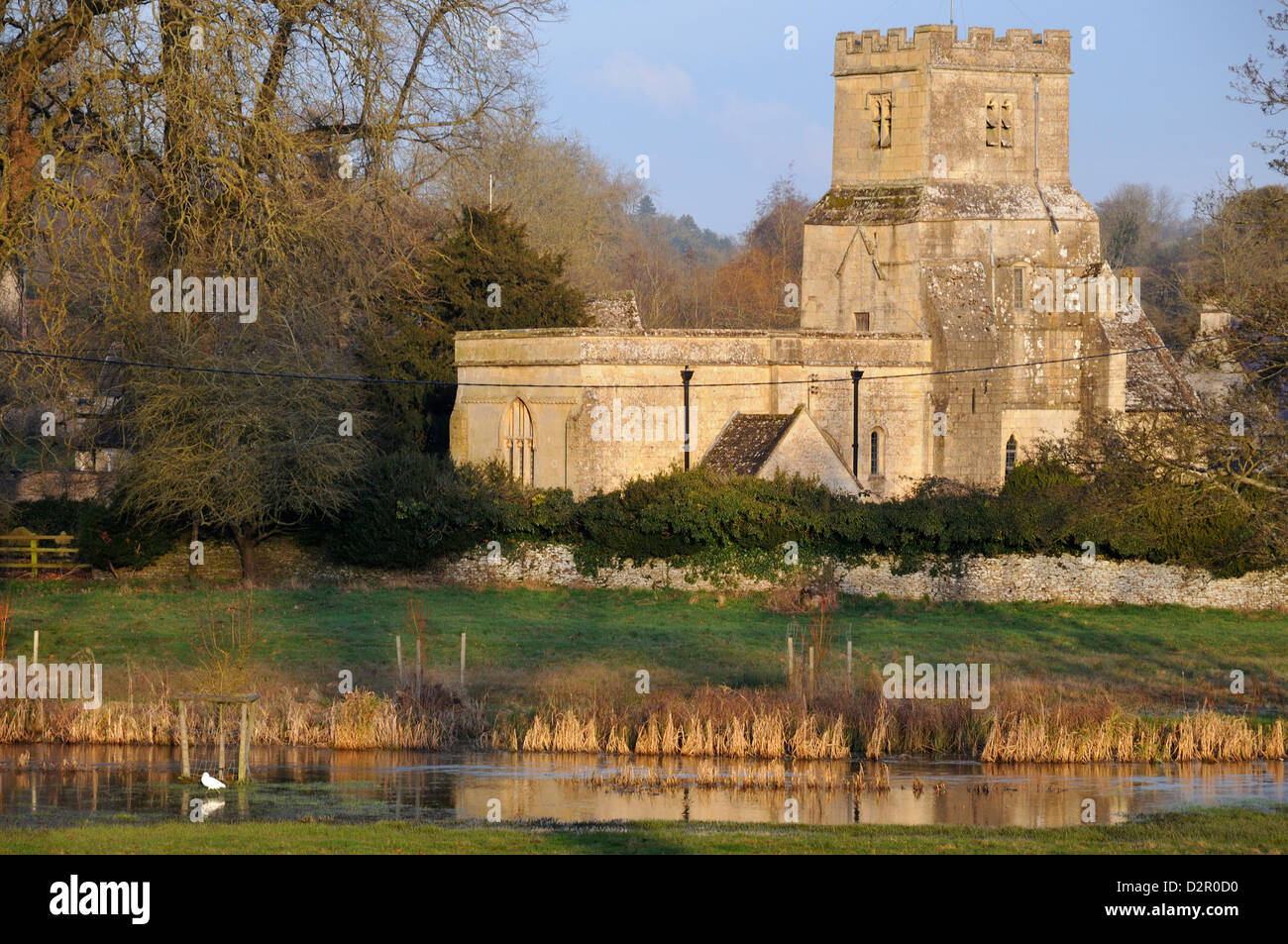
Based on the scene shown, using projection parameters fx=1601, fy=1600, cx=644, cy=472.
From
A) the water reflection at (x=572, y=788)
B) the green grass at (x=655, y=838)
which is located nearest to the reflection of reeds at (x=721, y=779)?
the water reflection at (x=572, y=788)

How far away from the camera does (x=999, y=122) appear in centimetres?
4591

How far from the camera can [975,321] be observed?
44188 mm

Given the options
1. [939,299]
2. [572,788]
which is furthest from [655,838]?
[939,299]

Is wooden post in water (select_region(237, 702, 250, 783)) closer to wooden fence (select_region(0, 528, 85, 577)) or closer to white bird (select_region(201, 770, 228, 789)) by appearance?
white bird (select_region(201, 770, 228, 789))

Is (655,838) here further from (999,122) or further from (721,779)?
(999,122)

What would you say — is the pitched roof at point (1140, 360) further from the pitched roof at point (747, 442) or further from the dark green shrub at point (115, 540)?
the dark green shrub at point (115, 540)

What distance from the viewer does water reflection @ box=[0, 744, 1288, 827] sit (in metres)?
14.9

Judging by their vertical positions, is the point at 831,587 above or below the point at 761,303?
below

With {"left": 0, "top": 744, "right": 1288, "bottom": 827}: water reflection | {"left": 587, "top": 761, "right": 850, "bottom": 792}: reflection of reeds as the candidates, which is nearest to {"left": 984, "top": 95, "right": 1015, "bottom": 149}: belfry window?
{"left": 0, "top": 744, "right": 1288, "bottom": 827}: water reflection

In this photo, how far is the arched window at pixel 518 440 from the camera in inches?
1527

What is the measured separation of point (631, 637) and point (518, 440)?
1281 cm

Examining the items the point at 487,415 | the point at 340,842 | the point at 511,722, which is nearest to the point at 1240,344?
the point at 511,722

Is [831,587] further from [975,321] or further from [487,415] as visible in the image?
[975,321]
